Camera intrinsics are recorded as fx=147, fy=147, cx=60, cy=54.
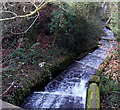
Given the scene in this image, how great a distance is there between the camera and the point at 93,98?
501cm

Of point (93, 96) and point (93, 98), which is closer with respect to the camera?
point (93, 98)

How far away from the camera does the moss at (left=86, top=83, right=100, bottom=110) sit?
4707 mm

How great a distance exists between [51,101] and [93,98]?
1.55 m

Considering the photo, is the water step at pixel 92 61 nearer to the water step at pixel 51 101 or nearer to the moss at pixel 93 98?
the moss at pixel 93 98

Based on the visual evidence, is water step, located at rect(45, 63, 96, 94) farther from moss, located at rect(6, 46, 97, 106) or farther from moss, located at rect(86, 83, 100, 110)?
moss, located at rect(86, 83, 100, 110)

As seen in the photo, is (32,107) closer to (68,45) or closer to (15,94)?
(15,94)

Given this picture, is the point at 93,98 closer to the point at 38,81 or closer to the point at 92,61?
the point at 38,81

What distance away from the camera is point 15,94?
5.15 metres

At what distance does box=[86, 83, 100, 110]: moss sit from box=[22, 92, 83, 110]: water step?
42cm

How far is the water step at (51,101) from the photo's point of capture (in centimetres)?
523

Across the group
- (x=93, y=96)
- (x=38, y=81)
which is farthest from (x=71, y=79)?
(x=93, y=96)

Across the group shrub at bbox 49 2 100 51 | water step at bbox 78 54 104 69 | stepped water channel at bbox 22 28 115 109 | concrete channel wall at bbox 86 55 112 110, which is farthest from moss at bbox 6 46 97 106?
concrete channel wall at bbox 86 55 112 110

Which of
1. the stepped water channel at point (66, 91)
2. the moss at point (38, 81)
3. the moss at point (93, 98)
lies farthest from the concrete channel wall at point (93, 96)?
the moss at point (38, 81)

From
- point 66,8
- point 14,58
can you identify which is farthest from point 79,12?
point 14,58
